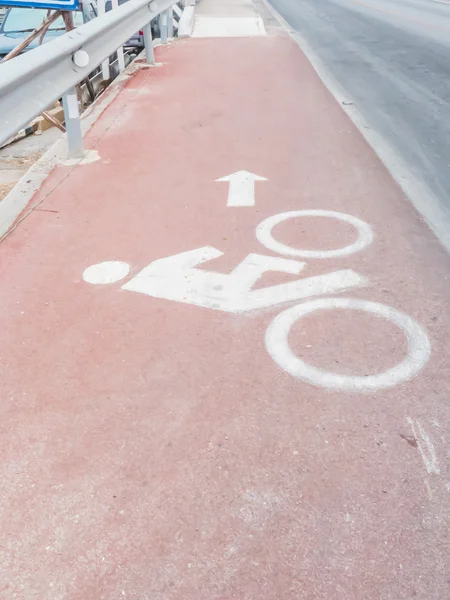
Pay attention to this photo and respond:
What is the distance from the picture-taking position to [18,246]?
13.8 feet

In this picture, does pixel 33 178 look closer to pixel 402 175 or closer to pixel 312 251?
pixel 312 251

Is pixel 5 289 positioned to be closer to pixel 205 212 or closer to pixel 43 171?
pixel 205 212

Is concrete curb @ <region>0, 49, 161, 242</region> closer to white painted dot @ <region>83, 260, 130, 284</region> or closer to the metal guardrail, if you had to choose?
the metal guardrail

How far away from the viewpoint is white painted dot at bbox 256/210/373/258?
4066mm

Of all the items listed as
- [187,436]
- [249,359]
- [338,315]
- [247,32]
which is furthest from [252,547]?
[247,32]

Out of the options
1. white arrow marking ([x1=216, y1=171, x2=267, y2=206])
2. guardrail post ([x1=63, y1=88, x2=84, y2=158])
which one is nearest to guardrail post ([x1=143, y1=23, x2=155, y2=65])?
guardrail post ([x1=63, y1=88, x2=84, y2=158])

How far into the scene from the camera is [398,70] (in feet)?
35.4

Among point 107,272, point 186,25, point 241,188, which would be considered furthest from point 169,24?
point 107,272

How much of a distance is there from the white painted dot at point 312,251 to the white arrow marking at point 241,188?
40 cm

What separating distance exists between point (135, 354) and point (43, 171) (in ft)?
10.4

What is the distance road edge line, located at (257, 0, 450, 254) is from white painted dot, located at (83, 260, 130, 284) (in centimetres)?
224

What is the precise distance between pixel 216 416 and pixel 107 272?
5.18 ft

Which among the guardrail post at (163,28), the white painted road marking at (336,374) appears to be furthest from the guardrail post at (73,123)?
the guardrail post at (163,28)

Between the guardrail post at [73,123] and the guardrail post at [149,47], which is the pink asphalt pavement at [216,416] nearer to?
the guardrail post at [73,123]
